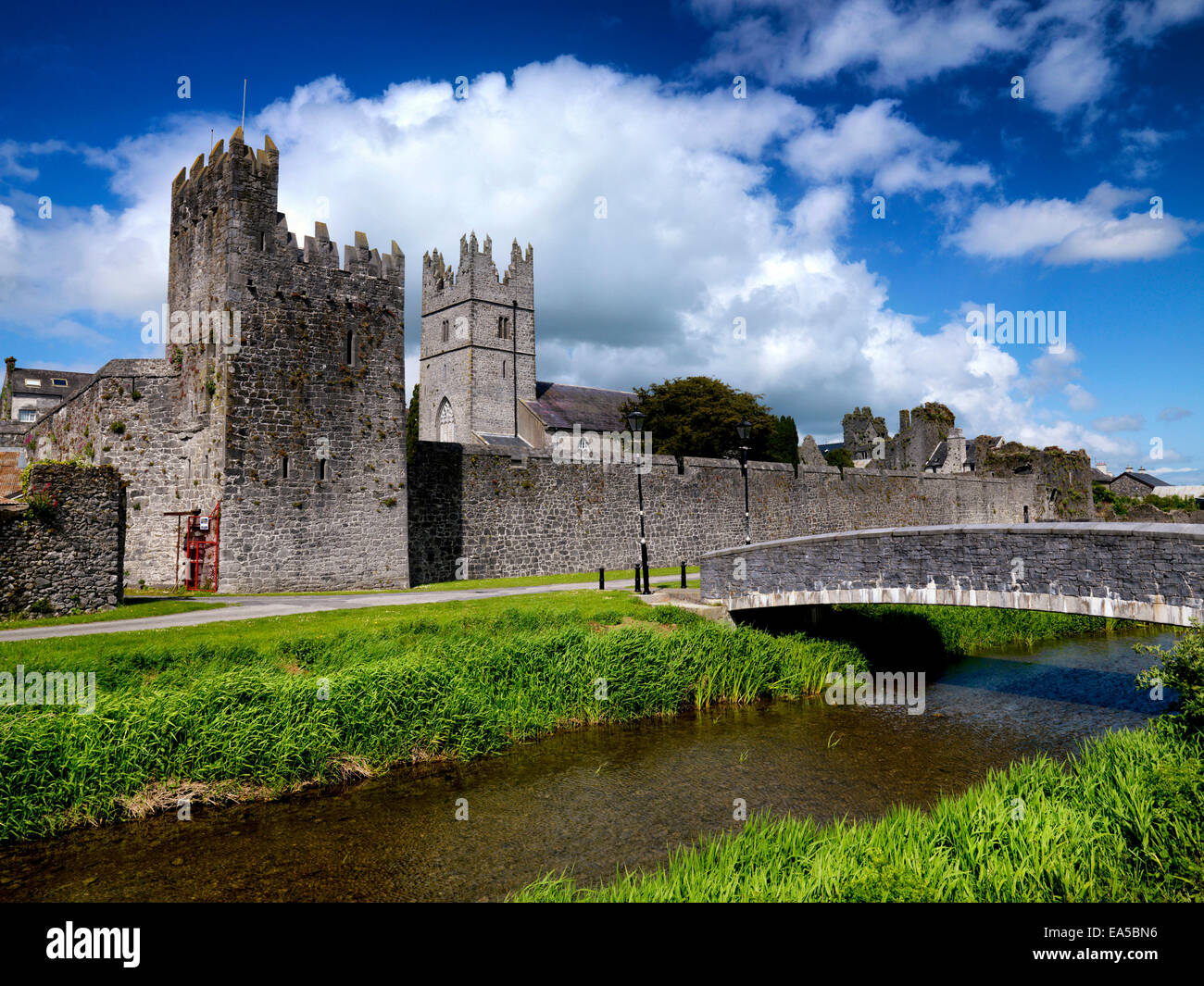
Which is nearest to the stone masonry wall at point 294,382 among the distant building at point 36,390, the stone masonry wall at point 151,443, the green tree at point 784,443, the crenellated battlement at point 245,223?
the crenellated battlement at point 245,223

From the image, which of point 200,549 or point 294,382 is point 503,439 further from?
point 200,549

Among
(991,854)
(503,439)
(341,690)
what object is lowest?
(991,854)

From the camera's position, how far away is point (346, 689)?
9945 millimetres

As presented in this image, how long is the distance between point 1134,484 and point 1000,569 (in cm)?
7765

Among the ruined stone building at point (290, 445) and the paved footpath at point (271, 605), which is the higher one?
the ruined stone building at point (290, 445)

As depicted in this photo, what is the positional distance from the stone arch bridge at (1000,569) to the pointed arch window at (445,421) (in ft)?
161

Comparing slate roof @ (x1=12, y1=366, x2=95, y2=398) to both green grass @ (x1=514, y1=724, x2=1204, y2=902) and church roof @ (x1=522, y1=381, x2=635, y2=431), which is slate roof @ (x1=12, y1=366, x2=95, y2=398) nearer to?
church roof @ (x1=522, y1=381, x2=635, y2=431)

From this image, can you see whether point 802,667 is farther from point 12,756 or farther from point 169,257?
point 169,257

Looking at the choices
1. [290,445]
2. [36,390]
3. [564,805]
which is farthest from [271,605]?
[36,390]

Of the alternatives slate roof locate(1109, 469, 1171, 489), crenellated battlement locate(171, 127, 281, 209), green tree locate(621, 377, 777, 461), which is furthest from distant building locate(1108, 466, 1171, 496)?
crenellated battlement locate(171, 127, 281, 209)

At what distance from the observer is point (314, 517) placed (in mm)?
19688

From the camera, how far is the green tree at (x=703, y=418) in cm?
4644

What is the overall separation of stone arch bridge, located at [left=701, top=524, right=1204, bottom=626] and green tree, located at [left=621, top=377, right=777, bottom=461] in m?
30.7

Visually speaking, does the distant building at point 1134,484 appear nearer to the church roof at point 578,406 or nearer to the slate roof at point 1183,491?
the slate roof at point 1183,491
